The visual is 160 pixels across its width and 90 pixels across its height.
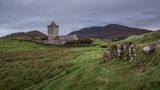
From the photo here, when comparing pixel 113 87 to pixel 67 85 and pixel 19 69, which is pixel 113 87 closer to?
pixel 67 85

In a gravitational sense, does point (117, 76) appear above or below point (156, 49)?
below

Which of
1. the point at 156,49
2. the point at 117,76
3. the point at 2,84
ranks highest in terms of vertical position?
the point at 156,49

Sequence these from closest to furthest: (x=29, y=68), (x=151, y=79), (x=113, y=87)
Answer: (x=151, y=79)
(x=113, y=87)
(x=29, y=68)

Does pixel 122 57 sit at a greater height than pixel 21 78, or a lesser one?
greater

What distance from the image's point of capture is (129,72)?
1128 inches

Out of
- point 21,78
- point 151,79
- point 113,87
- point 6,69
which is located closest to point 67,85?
point 113,87

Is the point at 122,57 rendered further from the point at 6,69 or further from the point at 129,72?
the point at 6,69

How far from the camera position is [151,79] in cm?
2242

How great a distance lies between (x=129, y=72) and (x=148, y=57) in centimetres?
219

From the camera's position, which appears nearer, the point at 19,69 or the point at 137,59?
the point at 137,59

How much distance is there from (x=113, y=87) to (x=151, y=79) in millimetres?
3943

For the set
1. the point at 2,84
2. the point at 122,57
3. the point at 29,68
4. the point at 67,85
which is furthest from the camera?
the point at 29,68

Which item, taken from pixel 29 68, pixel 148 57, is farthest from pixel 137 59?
pixel 29 68

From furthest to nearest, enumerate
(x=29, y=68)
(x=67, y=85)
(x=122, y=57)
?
1. (x=29, y=68)
2. (x=122, y=57)
3. (x=67, y=85)
